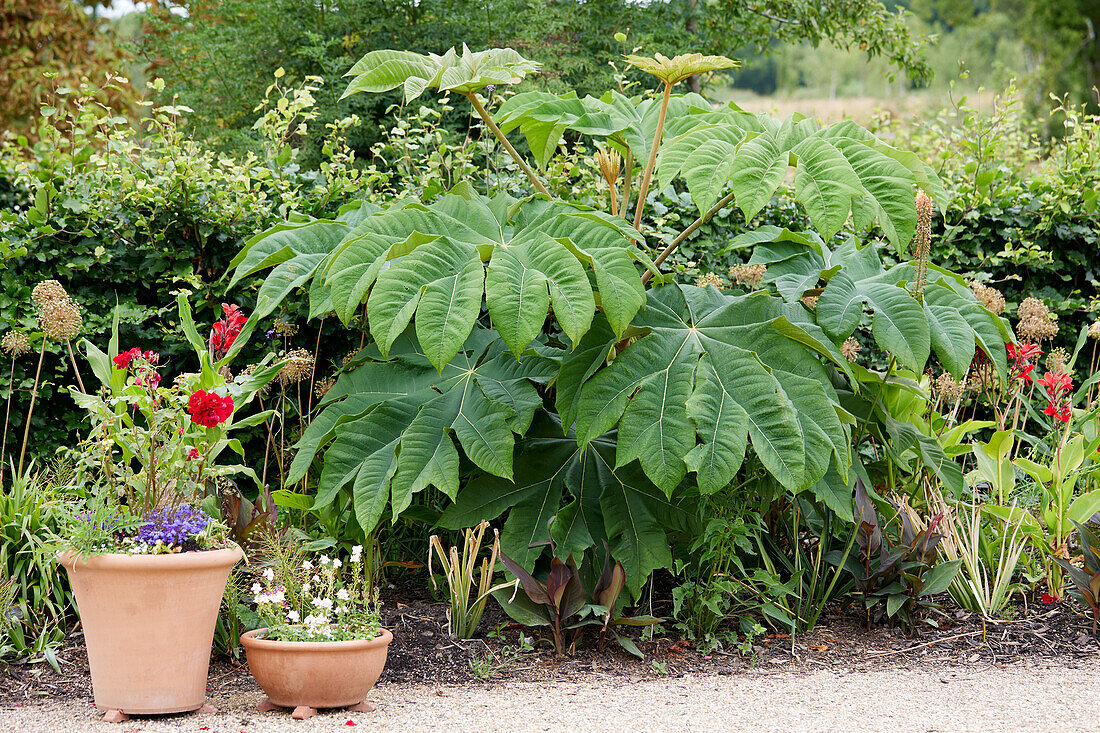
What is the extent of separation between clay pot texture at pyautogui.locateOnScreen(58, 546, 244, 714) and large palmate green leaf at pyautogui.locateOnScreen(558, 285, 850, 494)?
116cm

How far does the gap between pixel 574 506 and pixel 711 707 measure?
2.47 ft

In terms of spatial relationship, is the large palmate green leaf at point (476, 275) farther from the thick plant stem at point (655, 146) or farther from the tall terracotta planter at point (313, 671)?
the tall terracotta planter at point (313, 671)

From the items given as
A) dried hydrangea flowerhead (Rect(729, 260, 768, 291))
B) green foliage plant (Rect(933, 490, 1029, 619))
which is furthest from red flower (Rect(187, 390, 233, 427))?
green foliage plant (Rect(933, 490, 1029, 619))

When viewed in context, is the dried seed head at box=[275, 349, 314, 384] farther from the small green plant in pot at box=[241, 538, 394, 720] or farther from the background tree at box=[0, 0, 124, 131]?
the background tree at box=[0, 0, 124, 131]

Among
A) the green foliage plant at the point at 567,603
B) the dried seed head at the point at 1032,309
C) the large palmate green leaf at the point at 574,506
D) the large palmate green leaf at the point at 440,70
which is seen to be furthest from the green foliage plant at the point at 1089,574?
the large palmate green leaf at the point at 440,70

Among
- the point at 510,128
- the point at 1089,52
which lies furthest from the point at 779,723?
the point at 1089,52

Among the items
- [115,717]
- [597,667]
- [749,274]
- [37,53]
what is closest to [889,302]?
[749,274]

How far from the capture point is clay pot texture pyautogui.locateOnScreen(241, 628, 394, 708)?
2.27 metres

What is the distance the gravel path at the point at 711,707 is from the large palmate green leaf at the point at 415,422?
57 cm

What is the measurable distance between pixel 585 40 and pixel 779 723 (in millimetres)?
5993

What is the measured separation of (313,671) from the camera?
2.28 metres

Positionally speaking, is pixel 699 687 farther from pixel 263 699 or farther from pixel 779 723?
pixel 263 699

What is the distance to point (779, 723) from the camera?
90.3 inches

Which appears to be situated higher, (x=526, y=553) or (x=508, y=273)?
(x=508, y=273)
